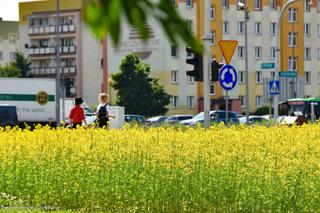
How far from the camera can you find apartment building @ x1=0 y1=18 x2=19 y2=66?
13725 centimetres

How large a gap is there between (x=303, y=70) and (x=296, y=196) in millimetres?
96636

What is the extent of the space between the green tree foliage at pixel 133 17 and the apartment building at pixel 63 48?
10725 centimetres

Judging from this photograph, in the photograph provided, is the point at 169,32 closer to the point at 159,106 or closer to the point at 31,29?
the point at 159,106

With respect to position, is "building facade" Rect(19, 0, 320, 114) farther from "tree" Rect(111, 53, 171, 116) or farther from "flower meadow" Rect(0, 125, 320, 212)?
"flower meadow" Rect(0, 125, 320, 212)

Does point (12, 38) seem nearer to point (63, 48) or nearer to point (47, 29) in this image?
point (47, 29)

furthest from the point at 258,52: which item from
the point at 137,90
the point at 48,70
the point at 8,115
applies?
the point at 8,115

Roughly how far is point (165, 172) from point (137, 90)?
7593 cm

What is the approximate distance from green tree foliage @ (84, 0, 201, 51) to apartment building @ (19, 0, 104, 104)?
352 feet

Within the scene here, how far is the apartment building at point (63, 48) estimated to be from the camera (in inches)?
4478

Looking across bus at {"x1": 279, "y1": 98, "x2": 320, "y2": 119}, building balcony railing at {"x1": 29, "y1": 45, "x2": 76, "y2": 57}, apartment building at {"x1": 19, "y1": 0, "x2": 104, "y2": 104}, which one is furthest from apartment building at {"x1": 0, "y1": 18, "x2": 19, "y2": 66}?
bus at {"x1": 279, "y1": 98, "x2": 320, "y2": 119}

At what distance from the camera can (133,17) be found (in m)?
2.80

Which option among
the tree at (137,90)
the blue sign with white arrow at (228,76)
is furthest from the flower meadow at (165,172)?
the tree at (137,90)

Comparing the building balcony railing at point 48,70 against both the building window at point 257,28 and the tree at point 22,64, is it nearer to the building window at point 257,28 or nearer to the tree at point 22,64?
the tree at point 22,64

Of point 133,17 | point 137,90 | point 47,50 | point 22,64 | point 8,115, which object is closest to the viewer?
point 133,17
